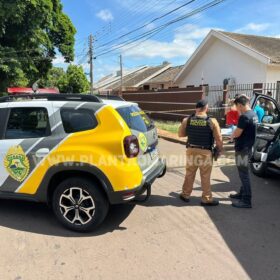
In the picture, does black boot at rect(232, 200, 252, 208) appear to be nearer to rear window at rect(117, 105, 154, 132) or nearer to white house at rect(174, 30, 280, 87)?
rear window at rect(117, 105, 154, 132)

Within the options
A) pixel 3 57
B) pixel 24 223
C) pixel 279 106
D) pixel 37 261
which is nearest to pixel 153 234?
pixel 37 261

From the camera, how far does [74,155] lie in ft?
13.0

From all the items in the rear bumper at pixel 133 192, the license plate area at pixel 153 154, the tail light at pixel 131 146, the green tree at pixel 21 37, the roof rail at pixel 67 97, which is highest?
the green tree at pixel 21 37

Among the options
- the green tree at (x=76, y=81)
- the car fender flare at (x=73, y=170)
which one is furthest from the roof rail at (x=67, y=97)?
the green tree at (x=76, y=81)

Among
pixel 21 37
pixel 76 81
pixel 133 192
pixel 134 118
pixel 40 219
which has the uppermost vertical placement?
pixel 21 37

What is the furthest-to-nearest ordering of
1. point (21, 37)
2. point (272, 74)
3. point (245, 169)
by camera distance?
1. point (21, 37)
2. point (272, 74)
3. point (245, 169)

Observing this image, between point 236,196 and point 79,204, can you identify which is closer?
point 79,204

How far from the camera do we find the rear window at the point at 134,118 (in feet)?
13.8

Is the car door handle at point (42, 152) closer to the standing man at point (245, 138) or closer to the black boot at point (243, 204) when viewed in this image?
the standing man at point (245, 138)

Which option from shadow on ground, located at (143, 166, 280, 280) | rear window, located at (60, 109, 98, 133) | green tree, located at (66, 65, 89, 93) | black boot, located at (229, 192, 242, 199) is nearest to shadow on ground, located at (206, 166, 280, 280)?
shadow on ground, located at (143, 166, 280, 280)

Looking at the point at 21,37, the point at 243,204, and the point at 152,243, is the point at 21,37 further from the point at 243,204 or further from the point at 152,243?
the point at 152,243

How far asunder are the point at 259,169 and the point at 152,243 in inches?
141

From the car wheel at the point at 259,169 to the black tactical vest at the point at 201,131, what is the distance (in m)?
2.06

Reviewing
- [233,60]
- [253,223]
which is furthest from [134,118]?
[233,60]
